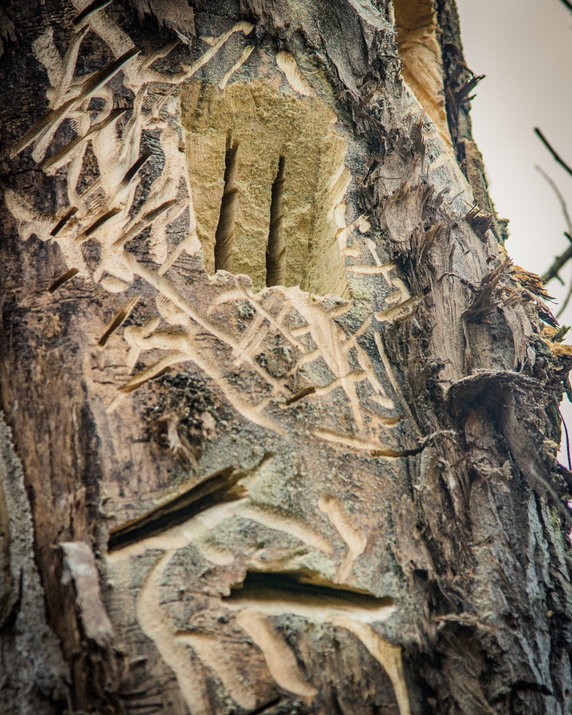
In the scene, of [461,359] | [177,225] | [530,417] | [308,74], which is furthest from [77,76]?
[530,417]

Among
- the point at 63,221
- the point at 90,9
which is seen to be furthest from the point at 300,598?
the point at 90,9

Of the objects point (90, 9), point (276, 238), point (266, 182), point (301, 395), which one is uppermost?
point (90, 9)

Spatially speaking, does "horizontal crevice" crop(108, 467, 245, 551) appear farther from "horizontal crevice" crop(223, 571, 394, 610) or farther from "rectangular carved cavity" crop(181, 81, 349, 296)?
"rectangular carved cavity" crop(181, 81, 349, 296)

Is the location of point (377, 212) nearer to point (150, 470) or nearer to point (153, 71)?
point (153, 71)

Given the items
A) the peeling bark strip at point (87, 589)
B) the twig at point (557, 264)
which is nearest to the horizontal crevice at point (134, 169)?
the peeling bark strip at point (87, 589)

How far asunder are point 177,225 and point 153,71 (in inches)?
25.1

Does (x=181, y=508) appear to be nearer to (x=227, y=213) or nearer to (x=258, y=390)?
(x=258, y=390)

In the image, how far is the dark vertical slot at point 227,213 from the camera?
10.6 feet

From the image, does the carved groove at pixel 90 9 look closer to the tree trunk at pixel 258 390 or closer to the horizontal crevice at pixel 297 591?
the tree trunk at pixel 258 390

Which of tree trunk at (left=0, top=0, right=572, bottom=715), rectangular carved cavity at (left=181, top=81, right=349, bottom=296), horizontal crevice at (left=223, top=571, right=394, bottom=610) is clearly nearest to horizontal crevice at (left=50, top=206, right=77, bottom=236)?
tree trunk at (left=0, top=0, right=572, bottom=715)

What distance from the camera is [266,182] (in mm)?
3318

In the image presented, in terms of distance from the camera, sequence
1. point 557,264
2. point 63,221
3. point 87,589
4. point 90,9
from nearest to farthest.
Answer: point 87,589 < point 63,221 < point 90,9 < point 557,264

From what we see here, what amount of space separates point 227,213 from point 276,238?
0.67 ft

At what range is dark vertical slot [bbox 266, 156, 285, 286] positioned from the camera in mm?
3266
